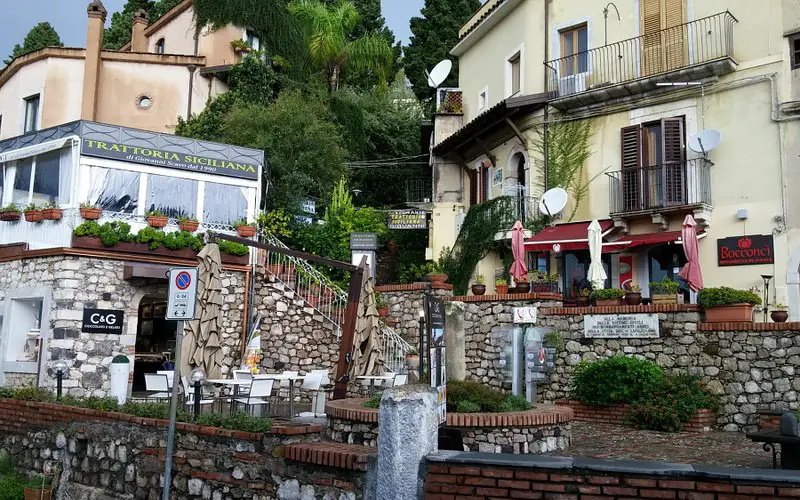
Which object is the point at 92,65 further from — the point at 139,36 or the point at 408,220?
the point at 408,220

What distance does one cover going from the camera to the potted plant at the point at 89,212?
17.2 m

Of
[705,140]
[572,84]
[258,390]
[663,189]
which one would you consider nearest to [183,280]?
[258,390]

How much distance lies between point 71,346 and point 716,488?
15.2 metres

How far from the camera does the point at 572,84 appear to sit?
21750 millimetres

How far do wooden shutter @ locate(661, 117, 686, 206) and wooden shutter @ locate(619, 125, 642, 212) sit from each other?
26.0 inches

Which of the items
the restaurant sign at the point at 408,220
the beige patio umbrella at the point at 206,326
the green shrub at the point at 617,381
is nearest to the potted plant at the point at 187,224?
the beige patio umbrella at the point at 206,326

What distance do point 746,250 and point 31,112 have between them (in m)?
27.2

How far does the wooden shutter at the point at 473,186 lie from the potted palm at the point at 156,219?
11198 millimetres

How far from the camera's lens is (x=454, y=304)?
57.2 feet

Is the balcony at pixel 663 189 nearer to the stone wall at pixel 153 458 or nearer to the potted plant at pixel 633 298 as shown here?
the potted plant at pixel 633 298

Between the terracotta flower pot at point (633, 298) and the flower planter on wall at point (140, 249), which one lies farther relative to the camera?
the flower planter on wall at point (140, 249)

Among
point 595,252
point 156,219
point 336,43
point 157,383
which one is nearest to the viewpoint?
point 157,383

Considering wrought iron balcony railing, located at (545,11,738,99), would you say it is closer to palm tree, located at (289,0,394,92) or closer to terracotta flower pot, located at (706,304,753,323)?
terracotta flower pot, located at (706,304,753,323)

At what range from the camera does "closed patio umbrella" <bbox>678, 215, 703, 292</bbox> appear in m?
15.3
